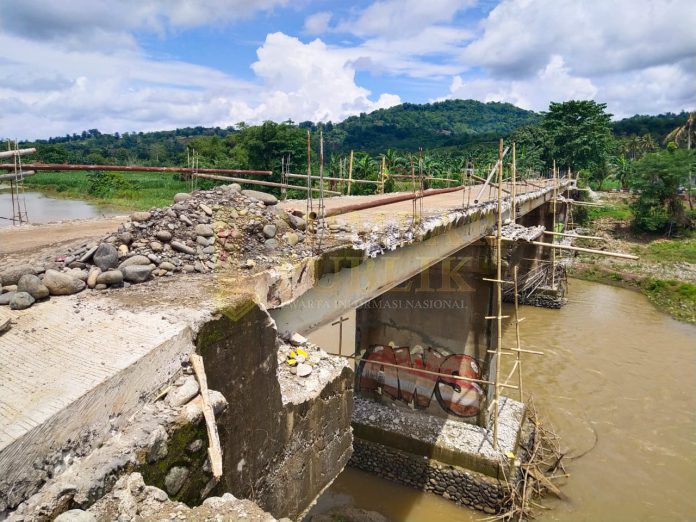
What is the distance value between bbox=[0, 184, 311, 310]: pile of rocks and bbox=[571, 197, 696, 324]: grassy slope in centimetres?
2259

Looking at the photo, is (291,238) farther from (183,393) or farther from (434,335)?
(434,335)

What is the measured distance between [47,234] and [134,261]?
134 inches

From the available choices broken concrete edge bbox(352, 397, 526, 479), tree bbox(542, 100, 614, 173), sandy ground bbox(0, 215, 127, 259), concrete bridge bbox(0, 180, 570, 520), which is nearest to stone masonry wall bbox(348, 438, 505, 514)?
broken concrete edge bbox(352, 397, 526, 479)

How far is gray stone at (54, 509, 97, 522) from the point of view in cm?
201

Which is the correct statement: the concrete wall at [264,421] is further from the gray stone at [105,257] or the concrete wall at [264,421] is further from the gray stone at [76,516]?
the gray stone at [105,257]

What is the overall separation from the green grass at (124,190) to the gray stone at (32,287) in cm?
2887

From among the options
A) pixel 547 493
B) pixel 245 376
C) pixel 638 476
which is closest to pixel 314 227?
pixel 245 376

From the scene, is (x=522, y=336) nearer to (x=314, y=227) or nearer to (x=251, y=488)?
(x=314, y=227)

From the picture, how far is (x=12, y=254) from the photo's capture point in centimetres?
495

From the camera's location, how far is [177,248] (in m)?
4.27

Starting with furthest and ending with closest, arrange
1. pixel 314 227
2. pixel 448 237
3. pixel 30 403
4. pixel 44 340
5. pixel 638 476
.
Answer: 1. pixel 638 476
2. pixel 448 237
3. pixel 314 227
4. pixel 44 340
5. pixel 30 403

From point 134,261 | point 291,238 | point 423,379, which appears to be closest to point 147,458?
point 134,261

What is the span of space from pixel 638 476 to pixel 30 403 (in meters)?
12.4

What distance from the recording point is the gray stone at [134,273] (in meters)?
3.79
